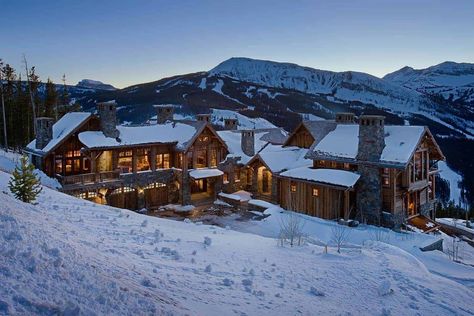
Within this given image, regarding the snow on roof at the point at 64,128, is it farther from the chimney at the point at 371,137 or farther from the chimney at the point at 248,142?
the chimney at the point at 371,137

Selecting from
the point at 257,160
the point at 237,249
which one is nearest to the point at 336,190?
the point at 257,160

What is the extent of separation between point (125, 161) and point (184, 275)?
2555 centimetres

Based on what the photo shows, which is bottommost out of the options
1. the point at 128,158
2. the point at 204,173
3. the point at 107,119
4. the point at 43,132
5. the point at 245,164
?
the point at 204,173

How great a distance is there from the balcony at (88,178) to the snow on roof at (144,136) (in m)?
2.20

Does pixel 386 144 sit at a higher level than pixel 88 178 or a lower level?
higher

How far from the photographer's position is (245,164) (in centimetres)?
3562

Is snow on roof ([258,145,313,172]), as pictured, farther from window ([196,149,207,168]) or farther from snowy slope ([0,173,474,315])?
snowy slope ([0,173,474,315])

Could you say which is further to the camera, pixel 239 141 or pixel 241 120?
pixel 241 120

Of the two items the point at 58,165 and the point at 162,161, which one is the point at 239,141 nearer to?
the point at 162,161

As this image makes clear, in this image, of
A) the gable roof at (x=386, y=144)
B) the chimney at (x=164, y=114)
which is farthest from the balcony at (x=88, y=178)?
the gable roof at (x=386, y=144)

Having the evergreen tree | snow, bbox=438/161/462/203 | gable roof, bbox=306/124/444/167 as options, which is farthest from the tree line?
snow, bbox=438/161/462/203

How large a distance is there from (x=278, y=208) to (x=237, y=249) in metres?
18.2

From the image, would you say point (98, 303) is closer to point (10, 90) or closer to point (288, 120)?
point (10, 90)

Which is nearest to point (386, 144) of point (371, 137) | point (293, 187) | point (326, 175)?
point (371, 137)
